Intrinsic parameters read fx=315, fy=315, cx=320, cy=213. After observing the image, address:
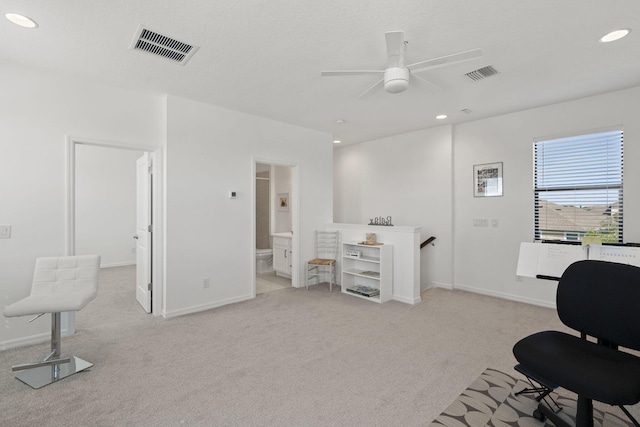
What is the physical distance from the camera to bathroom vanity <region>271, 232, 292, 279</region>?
227 inches

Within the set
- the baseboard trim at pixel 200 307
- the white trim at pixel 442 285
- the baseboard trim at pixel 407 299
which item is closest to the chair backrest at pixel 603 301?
the baseboard trim at pixel 407 299

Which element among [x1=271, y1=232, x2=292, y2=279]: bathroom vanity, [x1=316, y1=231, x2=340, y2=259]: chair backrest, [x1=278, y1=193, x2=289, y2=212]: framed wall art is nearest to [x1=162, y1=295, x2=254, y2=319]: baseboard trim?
[x1=271, y1=232, x2=292, y2=279]: bathroom vanity

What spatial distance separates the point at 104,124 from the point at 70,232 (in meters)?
1.22

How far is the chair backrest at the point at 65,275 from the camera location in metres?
2.76

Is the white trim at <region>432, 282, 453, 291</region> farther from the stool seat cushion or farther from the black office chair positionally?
the stool seat cushion

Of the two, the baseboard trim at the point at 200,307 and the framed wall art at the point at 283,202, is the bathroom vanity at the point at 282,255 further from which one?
the baseboard trim at the point at 200,307

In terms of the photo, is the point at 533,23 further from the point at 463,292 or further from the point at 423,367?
the point at 463,292

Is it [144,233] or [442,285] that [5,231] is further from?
[442,285]

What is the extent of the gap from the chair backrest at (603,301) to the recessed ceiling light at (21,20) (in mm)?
4166

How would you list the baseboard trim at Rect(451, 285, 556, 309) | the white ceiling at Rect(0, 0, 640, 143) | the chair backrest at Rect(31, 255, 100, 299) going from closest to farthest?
the white ceiling at Rect(0, 0, 640, 143), the chair backrest at Rect(31, 255, 100, 299), the baseboard trim at Rect(451, 285, 556, 309)

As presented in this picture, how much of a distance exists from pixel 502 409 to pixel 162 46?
3.78 m

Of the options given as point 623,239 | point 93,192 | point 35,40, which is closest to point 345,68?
point 35,40

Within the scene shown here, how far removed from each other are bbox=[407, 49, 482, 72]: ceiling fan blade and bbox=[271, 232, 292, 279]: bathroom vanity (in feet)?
12.4

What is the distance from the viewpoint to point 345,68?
3049mm
